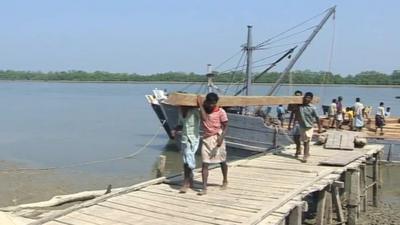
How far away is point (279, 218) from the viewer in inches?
262

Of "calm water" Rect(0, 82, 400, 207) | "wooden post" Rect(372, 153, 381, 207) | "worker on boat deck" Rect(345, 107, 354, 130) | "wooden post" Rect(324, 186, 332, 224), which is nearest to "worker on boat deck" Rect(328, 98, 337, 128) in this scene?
"worker on boat deck" Rect(345, 107, 354, 130)

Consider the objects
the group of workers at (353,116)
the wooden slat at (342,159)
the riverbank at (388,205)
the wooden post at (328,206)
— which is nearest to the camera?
the wooden post at (328,206)

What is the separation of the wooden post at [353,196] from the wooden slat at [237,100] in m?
1.76

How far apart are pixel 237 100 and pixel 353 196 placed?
3.43 m

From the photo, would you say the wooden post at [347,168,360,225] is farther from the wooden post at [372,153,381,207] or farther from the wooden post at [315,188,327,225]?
the wooden post at [372,153,381,207]


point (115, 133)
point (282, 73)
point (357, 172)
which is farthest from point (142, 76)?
point (357, 172)

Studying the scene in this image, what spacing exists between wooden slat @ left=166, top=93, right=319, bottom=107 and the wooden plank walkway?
1.26 meters

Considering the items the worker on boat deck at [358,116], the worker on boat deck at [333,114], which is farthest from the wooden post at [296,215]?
the worker on boat deck at [333,114]

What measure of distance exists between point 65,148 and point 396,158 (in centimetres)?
1400

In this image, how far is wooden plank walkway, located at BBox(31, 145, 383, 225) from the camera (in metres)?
6.60

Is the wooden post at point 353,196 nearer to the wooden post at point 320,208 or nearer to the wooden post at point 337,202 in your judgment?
the wooden post at point 337,202

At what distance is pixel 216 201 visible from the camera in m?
7.50

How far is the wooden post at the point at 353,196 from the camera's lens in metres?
10.6

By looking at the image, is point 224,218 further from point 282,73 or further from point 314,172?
point 282,73
